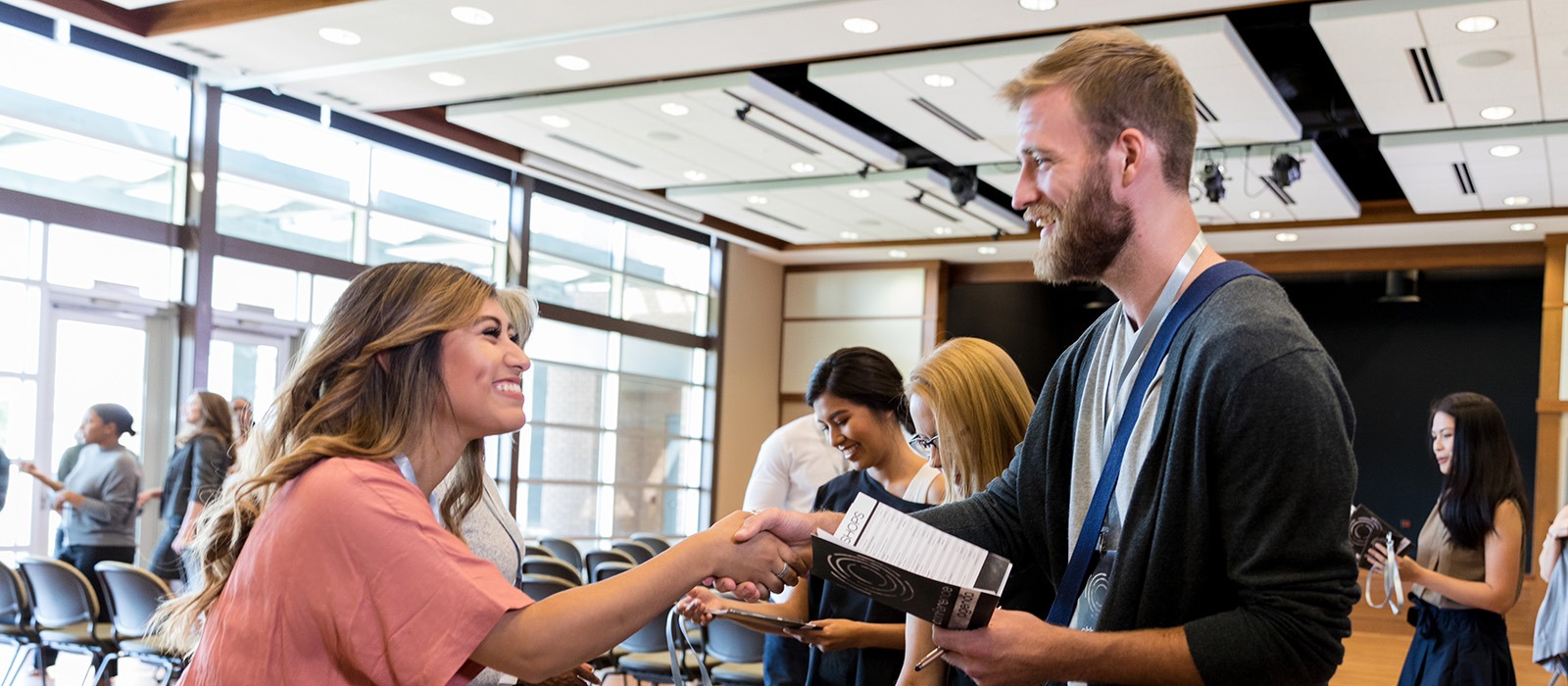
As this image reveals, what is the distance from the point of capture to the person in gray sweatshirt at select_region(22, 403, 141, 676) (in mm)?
7098

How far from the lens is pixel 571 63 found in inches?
303

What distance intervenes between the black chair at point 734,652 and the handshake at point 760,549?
3.29 meters

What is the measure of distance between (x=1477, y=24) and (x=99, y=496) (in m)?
7.51

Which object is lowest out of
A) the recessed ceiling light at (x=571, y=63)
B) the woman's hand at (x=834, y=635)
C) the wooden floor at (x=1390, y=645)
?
the wooden floor at (x=1390, y=645)

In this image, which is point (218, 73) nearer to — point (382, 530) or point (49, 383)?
point (49, 383)

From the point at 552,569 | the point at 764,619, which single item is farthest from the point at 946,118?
the point at 764,619

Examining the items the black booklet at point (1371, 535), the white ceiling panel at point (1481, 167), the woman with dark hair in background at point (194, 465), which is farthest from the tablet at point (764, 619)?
the white ceiling panel at point (1481, 167)

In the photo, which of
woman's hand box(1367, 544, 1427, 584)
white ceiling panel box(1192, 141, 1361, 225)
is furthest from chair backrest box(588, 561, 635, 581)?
white ceiling panel box(1192, 141, 1361, 225)

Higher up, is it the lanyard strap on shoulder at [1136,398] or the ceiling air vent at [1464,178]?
the ceiling air vent at [1464,178]

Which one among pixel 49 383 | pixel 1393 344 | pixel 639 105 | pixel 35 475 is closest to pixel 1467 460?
pixel 639 105

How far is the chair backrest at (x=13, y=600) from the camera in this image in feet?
19.4

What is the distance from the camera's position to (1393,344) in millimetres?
14273

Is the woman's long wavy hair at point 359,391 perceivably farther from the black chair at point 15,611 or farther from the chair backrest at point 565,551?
the chair backrest at point 565,551

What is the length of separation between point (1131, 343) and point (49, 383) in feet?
25.6
